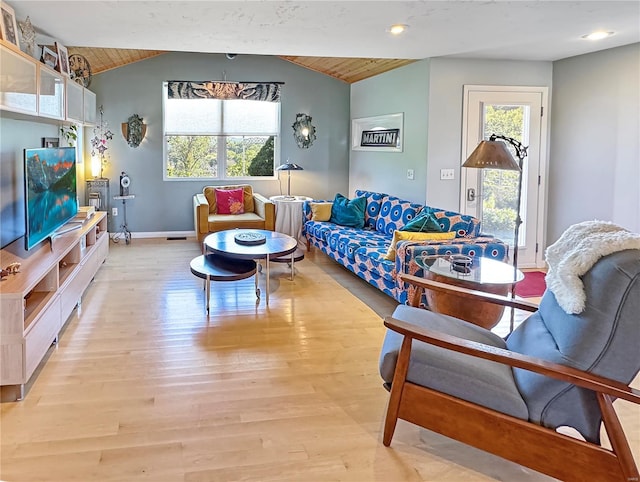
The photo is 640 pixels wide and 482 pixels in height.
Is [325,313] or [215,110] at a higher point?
[215,110]

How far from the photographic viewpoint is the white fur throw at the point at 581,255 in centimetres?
199

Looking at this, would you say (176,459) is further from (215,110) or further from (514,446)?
(215,110)

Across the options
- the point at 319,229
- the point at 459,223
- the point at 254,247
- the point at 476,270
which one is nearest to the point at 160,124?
the point at 319,229

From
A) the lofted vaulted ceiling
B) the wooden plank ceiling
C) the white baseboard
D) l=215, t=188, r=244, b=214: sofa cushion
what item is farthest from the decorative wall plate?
the white baseboard

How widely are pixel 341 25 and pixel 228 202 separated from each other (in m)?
3.59

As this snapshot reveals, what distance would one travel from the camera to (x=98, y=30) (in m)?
4.16

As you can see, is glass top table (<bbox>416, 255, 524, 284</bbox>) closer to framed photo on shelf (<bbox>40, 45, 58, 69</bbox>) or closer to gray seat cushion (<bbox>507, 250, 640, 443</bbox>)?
gray seat cushion (<bbox>507, 250, 640, 443</bbox>)

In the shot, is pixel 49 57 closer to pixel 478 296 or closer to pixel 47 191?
pixel 47 191

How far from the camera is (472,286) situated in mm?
3371

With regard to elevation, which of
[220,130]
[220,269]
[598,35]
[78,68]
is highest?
[598,35]

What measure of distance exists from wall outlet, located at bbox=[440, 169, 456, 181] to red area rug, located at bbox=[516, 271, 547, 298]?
1.27 m

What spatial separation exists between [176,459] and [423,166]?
4.07 m

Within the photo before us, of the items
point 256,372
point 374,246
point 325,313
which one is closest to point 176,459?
point 256,372

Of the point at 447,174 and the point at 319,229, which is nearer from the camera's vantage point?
the point at 447,174
